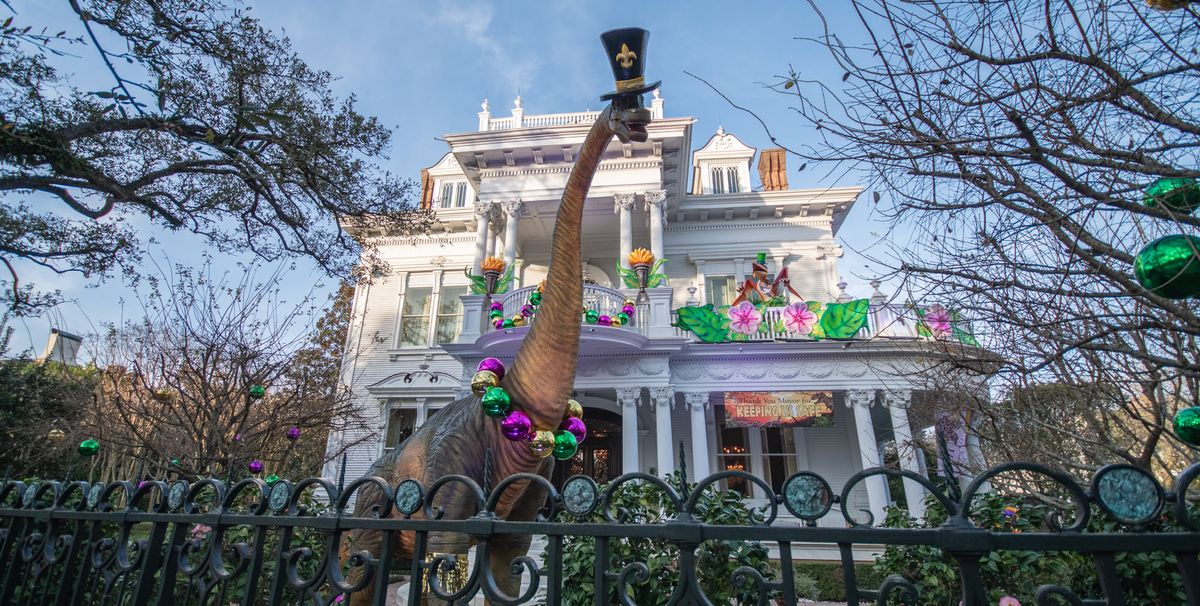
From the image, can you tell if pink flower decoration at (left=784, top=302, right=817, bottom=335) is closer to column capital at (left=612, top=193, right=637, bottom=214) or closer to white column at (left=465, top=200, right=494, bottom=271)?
column capital at (left=612, top=193, right=637, bottom=214)

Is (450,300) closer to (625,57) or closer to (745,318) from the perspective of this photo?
(745,318)

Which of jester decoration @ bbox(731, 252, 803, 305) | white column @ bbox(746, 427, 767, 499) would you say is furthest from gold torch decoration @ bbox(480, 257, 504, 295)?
white column @ bbox(746, 427, 767, 499)

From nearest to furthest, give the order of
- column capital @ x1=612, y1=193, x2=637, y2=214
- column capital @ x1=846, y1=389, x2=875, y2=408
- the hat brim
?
the hat brim → column capital @ x1=846, y1=389, x2=875, y2=408 → column capital @ x1=612, y1=193, x2=637, y2=214

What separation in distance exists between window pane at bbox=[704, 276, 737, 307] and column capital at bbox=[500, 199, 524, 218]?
5411 millimetres

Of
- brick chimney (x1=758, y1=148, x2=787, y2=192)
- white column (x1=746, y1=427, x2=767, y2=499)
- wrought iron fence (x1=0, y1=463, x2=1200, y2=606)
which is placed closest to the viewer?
wrought iron fence (x1=0, y1=463, x2=1200, y2=606)

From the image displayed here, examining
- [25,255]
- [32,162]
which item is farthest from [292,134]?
[25,255]

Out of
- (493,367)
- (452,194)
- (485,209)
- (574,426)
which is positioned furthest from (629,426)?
(452,194)

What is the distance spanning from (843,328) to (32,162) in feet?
40.2

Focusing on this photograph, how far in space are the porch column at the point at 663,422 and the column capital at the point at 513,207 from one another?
577 centimetres

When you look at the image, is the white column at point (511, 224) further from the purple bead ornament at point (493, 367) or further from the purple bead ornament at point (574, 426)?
the purple bead ornament at point (574, 426)

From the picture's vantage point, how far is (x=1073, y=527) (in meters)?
1.21

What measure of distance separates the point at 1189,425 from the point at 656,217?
11744mm

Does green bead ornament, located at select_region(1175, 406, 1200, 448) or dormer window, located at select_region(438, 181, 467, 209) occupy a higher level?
dormer window, located at select_region(438, 181, 467, 209)

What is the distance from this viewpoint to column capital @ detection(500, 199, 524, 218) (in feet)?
45.1
